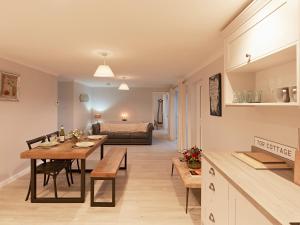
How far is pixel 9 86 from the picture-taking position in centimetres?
370

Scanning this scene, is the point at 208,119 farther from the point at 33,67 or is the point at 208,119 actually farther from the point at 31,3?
the point at 33,67

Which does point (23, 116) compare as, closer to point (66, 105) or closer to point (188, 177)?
point (66, 105)

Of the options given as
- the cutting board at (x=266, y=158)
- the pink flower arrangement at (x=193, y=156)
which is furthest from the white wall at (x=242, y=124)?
the pink flower arrangement at (x=193, y=156)

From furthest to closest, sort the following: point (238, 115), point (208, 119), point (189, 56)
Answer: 1. point (208, 119)
2. point (189, 56)
3. point (238, 115)

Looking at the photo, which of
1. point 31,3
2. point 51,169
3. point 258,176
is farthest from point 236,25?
point 51,169

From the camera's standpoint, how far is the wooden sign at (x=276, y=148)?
5.65 feet

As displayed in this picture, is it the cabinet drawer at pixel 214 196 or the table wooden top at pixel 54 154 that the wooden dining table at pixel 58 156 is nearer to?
the table wooden top at pixel 54 154

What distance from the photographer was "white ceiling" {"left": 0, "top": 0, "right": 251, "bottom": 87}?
5.78 ft

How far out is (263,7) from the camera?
155cm

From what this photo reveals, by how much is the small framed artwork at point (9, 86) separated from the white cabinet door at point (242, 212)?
3.72 m

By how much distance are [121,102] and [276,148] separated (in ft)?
27.7

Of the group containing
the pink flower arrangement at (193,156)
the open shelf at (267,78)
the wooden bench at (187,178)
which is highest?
the open shelf at (267,78)

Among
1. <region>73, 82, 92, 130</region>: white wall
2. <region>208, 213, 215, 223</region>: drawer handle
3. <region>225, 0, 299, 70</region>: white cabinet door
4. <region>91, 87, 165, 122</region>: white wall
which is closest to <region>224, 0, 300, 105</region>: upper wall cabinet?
<region>225, 0, 299, 70</region>: white cabinet door

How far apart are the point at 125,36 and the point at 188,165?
6.90 ft
